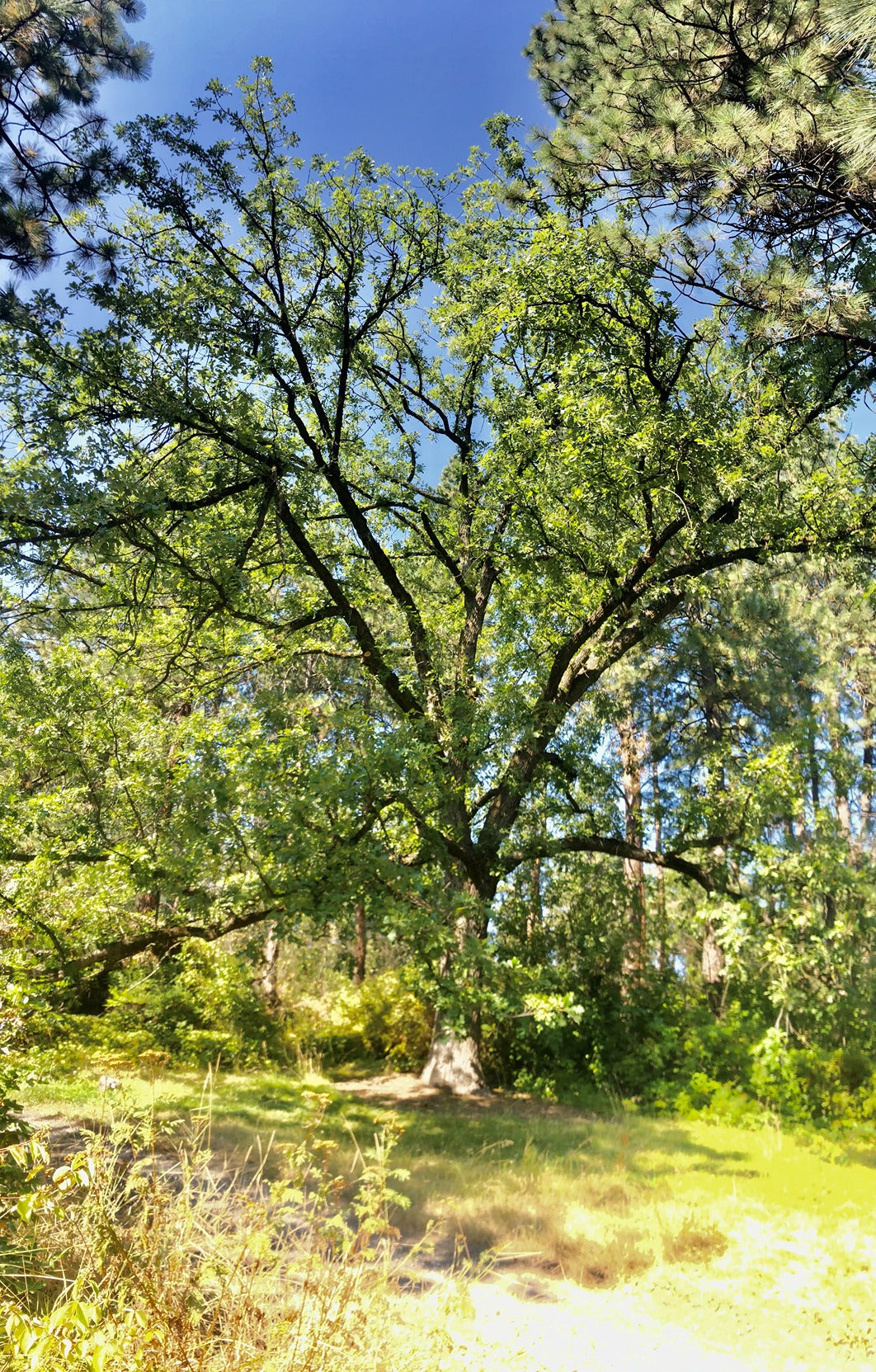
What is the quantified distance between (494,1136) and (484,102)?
12516mm

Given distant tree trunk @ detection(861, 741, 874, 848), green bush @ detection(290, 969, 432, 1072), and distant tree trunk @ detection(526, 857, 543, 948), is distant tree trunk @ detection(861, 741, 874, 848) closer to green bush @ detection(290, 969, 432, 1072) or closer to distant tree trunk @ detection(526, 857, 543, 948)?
distant tree trunk @ detection(526, 857, 543, 948)

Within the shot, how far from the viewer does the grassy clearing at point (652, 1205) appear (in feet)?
14.2

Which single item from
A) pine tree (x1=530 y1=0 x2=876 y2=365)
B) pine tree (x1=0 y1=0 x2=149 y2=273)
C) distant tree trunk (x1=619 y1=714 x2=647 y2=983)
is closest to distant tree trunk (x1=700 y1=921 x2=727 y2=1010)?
distant tree trunk (x1=619 y1=714 x2=647 y2=983)

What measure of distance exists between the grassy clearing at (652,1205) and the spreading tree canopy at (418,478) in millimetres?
1284

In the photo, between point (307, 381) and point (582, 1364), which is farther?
point (307, 381)

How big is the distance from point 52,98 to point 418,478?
6.64m

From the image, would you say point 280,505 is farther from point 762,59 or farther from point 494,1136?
point 494,1136

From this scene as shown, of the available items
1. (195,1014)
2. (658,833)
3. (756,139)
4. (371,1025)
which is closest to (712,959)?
(658,833)

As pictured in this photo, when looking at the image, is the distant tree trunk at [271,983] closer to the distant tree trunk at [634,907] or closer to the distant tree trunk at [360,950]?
the distant tree trunk at [360,950]

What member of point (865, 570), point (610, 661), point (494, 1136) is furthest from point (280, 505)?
point (494, 1136)

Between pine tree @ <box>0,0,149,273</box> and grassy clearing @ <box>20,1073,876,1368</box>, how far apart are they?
6.12 meters

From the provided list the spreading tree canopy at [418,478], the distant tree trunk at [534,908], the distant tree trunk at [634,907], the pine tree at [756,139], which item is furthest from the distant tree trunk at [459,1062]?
the pine tree at [756,139]

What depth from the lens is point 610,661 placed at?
1020 centimetres

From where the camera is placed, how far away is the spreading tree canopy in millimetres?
7305
